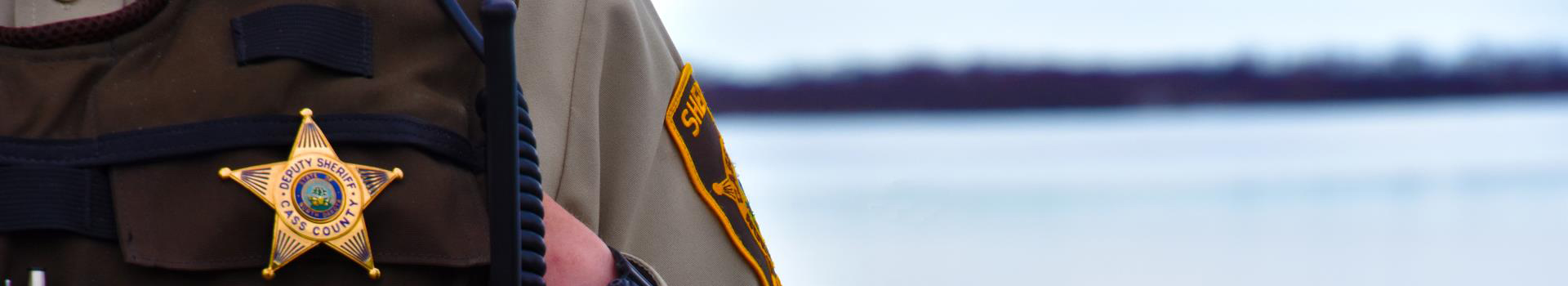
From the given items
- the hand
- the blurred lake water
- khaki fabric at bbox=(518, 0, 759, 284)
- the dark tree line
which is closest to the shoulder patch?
khaki fabric at bbox=(518, 0, 759, 284)

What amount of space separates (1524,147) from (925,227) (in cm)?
116

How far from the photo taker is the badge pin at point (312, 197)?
15.6 inches

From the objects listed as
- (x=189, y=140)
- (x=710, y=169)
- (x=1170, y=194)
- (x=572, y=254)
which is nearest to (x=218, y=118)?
(x=189, y=140)

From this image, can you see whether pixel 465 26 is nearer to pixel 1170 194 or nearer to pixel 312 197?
pixel 312 197

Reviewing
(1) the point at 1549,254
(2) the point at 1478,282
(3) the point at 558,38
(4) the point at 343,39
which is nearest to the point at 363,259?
(4) the point at 343,39

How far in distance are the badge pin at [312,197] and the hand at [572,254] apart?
8 centimetres

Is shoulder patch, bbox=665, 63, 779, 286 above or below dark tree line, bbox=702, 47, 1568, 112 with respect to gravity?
above

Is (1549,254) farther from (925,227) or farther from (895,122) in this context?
(895,122)

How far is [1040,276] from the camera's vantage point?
202 cm

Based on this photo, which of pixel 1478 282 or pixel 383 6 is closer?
pixel 383 6

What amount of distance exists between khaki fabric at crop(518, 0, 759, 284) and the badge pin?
0.16m

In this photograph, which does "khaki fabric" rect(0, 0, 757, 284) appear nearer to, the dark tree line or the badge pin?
the badge pin

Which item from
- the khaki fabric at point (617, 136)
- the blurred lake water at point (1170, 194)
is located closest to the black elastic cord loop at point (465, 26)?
the khaki fabric at point (617, 136)

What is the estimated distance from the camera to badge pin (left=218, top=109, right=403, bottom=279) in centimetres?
40
